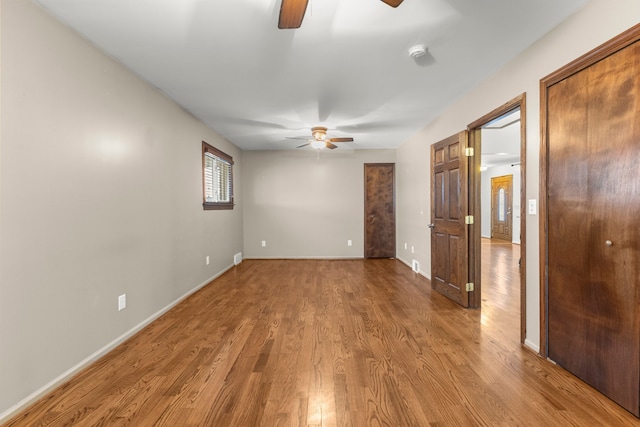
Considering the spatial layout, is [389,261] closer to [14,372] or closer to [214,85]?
[214,85]

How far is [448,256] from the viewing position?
355 centimetres

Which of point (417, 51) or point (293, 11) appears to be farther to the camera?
point (417, 51)

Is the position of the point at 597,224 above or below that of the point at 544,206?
below

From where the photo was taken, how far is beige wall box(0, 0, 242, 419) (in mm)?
1582

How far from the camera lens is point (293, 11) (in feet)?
4.91

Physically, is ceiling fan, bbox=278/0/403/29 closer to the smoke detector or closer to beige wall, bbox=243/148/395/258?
the smoke detector

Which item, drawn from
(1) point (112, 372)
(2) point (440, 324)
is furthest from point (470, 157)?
(1) point (112, 372)

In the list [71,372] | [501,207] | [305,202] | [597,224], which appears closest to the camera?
[597,224]

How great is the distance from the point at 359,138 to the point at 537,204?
3338mm

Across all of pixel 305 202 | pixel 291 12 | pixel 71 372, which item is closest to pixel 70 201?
pixel 71 372

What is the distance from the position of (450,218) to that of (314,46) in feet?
8.20

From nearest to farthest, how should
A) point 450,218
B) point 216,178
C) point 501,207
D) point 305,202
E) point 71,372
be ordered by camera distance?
point 71,372 → point 450,218 → point 216,178 → point 305,202 → point 501,207

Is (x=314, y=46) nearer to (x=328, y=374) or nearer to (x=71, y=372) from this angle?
(x=328, y=374)

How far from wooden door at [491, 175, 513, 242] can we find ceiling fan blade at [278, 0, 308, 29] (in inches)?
360
